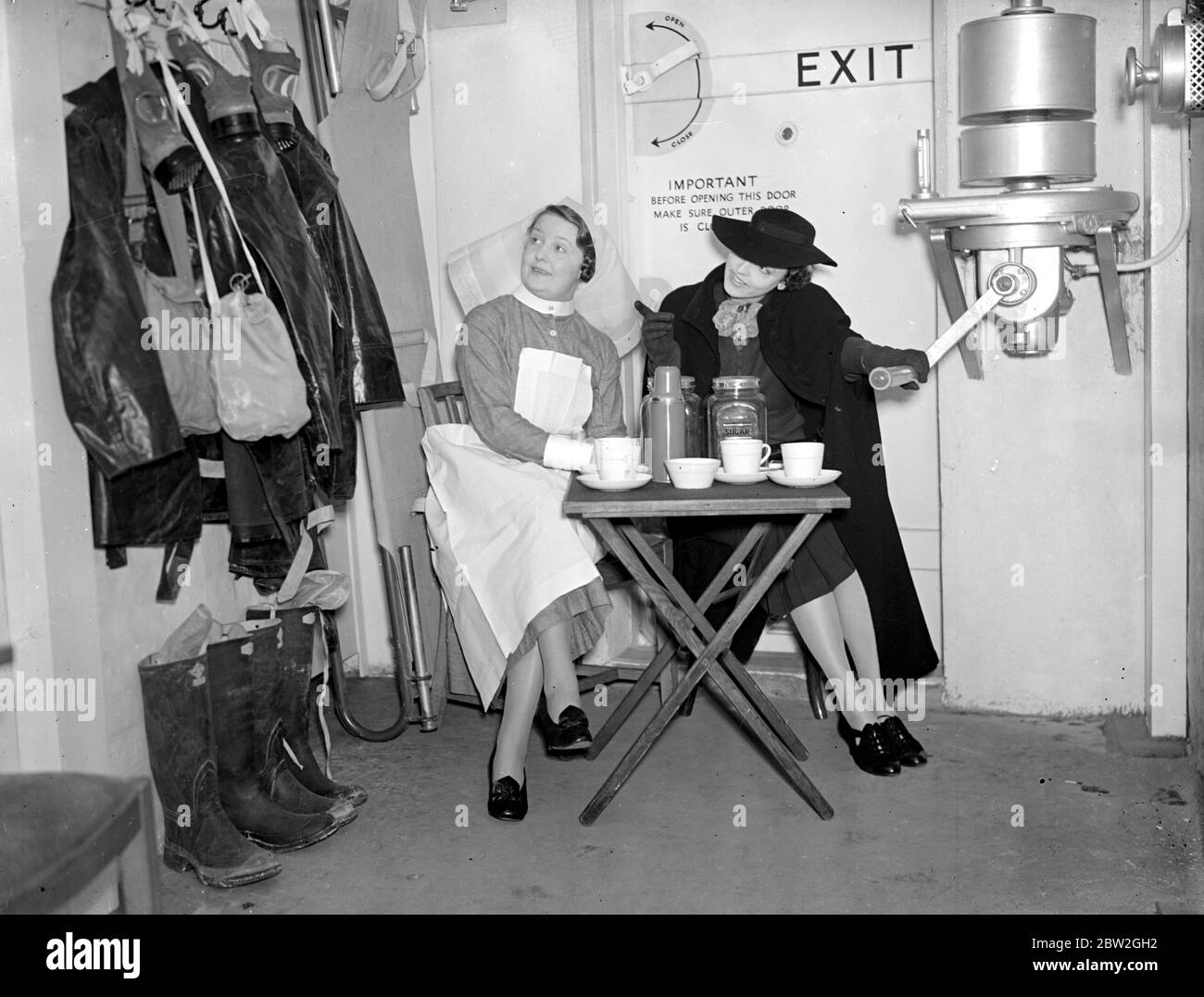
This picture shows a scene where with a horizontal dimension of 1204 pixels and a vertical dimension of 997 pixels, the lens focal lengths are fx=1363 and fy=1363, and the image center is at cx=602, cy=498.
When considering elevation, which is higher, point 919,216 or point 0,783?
point 919,216

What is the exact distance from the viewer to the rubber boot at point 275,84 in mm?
3199

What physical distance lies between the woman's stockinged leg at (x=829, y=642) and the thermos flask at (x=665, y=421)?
0.60 meters

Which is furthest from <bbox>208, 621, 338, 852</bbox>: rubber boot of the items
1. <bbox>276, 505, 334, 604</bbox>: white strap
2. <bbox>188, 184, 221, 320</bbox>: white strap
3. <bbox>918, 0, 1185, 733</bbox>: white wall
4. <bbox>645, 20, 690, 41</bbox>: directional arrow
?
<bbox>645, 20, 690, 41</bbox>: directional arrow

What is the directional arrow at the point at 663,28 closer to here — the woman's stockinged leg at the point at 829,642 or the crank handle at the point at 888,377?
the crank handle at the point at 888,377

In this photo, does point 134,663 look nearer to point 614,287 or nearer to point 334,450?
point 334,450

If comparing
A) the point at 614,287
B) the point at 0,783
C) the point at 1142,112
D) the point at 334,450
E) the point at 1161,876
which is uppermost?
the point at 1142,112

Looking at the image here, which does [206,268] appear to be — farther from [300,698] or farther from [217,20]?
[300,698]

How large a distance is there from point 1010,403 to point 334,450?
5.96 ft

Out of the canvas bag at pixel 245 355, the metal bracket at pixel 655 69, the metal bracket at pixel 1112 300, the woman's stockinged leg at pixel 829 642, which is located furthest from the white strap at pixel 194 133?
the metal bracket at pixel 1112 300

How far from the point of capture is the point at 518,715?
3.29 metres

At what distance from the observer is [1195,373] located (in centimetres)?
338

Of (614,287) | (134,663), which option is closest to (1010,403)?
(614,287)

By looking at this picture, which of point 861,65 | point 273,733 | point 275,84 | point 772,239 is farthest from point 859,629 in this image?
point 275,84

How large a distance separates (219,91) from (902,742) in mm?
2250
